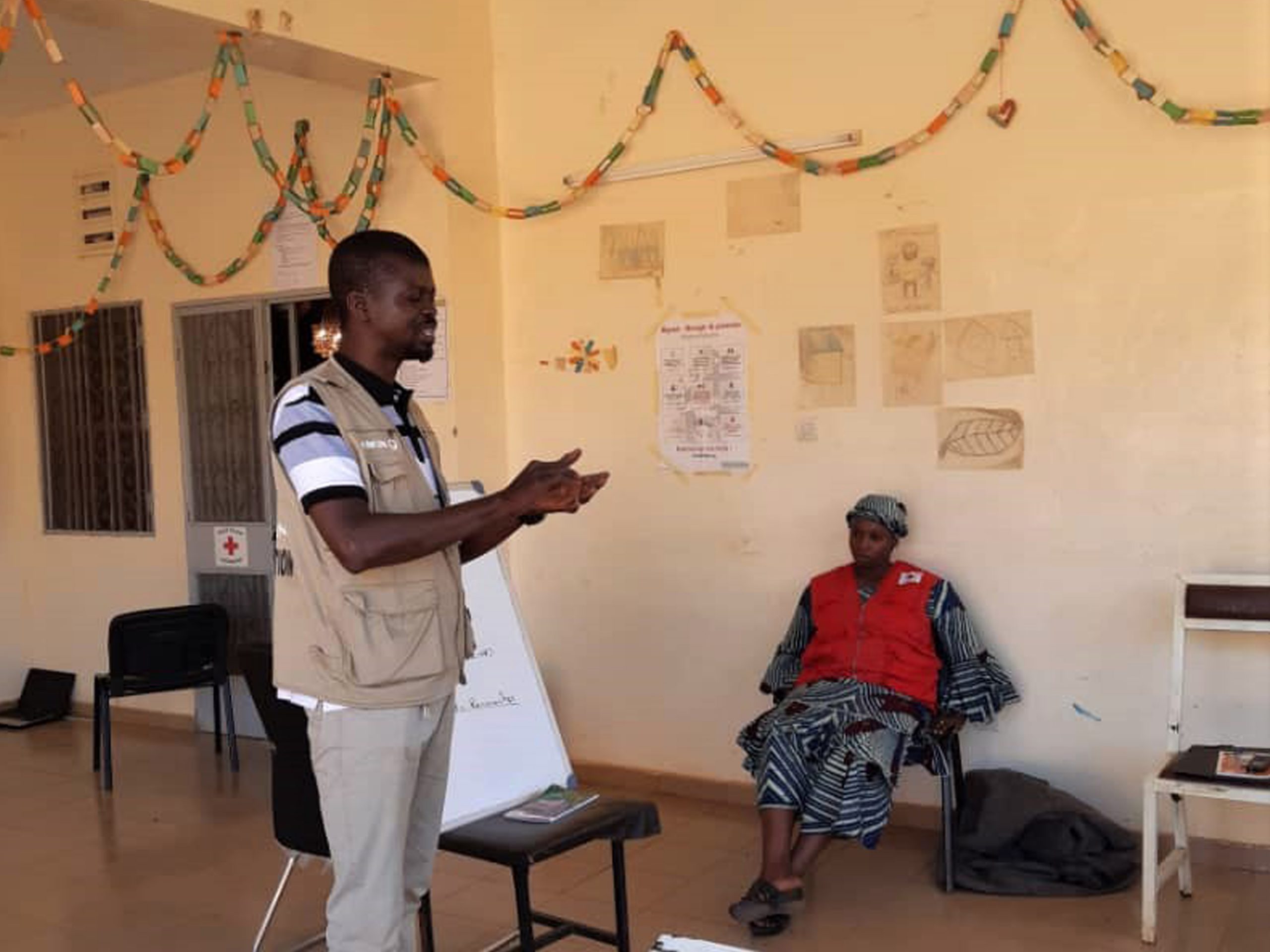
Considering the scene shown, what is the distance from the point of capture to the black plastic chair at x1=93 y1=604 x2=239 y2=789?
5051 millimetres

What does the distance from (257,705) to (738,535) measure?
189cm

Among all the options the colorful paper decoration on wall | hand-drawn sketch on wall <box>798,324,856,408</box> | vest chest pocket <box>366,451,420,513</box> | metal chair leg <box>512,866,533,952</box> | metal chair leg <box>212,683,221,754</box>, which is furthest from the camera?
metal chair leg <box>212,683,221,754</box>

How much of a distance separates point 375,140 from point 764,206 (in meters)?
1.52

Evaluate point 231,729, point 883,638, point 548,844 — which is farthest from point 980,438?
point 231,729

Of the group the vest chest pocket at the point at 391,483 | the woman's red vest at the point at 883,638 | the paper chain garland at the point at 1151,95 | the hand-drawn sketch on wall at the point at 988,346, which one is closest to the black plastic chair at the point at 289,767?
the vest chest pocket at the point at 391,483

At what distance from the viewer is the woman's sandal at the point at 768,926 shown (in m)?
3.39

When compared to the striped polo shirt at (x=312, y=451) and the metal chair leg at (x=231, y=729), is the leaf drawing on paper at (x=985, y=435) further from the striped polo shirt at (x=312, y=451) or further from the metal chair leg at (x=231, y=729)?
the metal chair leg at (x=231, y=729)

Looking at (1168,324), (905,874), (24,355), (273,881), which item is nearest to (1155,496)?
(1168,324)

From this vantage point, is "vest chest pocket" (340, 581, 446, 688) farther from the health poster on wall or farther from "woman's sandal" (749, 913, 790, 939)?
the health poster on wall

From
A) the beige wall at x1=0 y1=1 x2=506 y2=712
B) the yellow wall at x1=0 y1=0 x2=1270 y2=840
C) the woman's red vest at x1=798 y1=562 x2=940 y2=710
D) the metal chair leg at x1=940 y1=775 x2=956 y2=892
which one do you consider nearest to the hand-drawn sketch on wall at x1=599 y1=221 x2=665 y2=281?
the yellow wall at x1=0 y1=0 x2=1270 y2=840

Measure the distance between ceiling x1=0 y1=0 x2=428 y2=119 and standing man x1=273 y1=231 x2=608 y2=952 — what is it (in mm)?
1914

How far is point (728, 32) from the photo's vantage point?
440 cm

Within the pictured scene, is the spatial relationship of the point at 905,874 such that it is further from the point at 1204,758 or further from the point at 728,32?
the point at 728,32

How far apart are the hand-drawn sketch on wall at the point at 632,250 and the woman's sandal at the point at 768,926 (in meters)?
2.22
